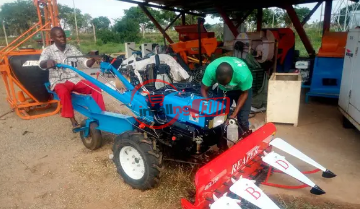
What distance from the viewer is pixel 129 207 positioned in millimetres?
2652

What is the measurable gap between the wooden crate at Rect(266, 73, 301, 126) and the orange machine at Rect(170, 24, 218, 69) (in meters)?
2.25

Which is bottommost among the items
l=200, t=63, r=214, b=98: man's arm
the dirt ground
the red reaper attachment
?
the dirt ground

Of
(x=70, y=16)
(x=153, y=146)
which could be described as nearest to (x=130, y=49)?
(x=153, y=146)

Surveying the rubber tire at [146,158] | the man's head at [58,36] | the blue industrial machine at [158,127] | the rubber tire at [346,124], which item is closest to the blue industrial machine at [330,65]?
the rubber tire at [346,124]

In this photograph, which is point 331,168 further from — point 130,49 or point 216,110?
point 130,49

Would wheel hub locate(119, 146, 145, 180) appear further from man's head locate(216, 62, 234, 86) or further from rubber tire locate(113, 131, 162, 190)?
man's head locate(216, 62, 234, 86)

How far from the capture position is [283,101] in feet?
15.0

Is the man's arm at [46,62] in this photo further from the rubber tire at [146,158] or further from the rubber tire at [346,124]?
the rubber tire at [346,124]

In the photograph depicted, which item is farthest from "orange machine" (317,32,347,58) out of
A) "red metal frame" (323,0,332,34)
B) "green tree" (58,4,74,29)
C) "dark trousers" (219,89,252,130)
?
"green tree" (58,4,74,29)

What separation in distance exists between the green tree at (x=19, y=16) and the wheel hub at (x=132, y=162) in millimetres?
36967

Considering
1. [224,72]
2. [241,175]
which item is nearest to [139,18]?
[224,72]

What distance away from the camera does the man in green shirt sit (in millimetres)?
2891

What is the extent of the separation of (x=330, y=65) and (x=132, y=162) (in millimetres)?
4608

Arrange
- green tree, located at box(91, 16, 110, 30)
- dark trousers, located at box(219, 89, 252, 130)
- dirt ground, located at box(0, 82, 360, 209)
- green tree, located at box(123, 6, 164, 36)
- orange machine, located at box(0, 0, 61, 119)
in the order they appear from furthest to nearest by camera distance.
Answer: green tree, located at box(91, 16, 110, 30)
green tree, located at box(123, 6, 164, 36)
orange machine, located at box(0, 0, 61, 119)
dark trousers, located at box(219, 89, 252, 130)
dirt ground, located at box(0, 82, 360, 209)
